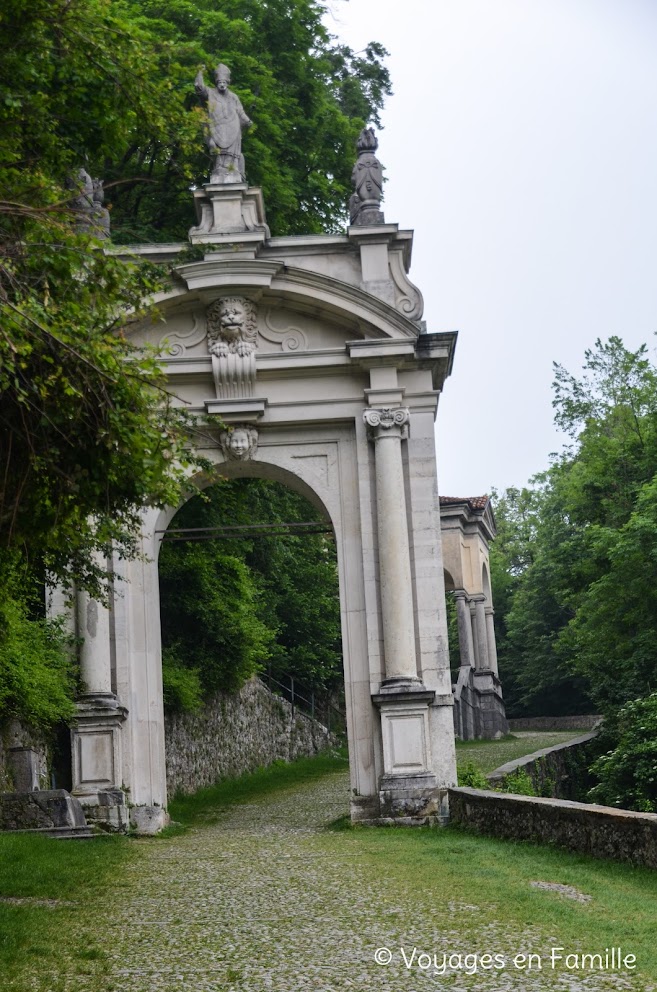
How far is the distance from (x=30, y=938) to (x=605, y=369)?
30.2 metres

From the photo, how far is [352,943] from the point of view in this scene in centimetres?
824

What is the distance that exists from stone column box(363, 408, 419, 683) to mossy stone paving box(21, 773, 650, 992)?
3.73 m

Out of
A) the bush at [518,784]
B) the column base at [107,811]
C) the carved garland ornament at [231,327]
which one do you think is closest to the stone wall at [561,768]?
the bush at [518,784]

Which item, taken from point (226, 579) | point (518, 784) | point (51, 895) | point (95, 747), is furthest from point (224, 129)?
point (51, 895)

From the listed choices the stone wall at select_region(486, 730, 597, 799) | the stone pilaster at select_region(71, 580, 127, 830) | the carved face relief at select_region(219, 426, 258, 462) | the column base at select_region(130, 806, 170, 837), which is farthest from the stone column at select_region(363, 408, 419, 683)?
the stone wall at select_region(486, 730, 597, 799)

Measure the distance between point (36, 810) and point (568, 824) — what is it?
5.96 metres

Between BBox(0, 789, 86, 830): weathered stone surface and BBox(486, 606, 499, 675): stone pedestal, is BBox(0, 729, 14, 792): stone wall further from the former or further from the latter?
BBox(486, 606, 499, 675): stone pedestal

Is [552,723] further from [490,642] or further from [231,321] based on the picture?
[231,321]

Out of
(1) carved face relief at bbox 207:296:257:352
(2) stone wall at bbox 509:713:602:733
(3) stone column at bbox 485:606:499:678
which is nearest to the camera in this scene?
(1) carved face relief at bbox 207:296:257:352

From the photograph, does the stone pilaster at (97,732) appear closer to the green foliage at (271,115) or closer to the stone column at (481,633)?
the green foliage at (271,115)

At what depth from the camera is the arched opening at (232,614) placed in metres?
21.6

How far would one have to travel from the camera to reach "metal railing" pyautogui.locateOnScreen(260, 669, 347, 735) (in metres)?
34.1

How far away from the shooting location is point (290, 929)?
8.79 meters

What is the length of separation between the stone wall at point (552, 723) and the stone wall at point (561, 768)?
19.4 m
